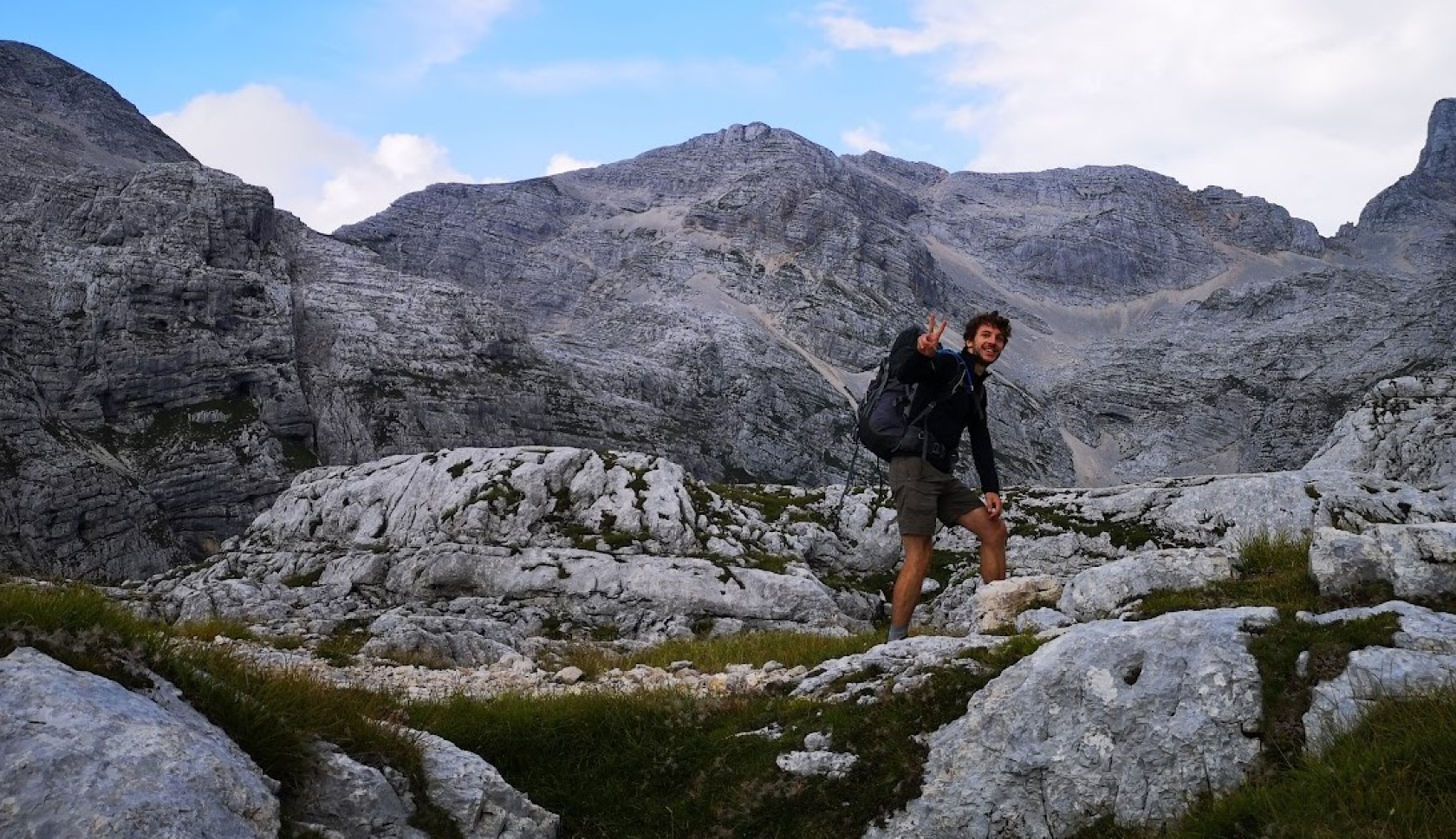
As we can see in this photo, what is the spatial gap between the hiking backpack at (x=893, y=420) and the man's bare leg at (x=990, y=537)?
1.07 meters

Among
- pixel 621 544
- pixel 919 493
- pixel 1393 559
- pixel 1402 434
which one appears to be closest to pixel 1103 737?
pixel 1393 559

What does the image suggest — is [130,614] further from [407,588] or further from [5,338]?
[5,338]

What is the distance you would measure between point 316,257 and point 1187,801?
657ft

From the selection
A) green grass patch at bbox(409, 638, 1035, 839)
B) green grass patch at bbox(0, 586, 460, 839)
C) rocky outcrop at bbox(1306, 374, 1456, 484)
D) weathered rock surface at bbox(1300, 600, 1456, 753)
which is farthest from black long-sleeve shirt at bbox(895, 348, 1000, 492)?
rocky outcrop at bbox(1306, 374, 1456, 484)

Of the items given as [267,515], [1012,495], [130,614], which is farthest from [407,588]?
[1012,495]

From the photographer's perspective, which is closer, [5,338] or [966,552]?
[966,552]

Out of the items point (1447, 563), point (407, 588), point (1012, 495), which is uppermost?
point (1447, 563)

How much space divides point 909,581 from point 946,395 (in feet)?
7.85

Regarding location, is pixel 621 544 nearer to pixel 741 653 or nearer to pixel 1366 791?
pixel 741 653

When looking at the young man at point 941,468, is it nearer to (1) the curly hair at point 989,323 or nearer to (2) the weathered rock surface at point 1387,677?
(1) the curly hair at point 989,323

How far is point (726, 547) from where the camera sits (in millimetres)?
30750

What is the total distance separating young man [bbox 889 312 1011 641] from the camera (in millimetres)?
11016

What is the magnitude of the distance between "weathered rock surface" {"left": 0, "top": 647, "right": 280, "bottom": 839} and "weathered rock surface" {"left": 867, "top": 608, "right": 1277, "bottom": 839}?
4.50 m

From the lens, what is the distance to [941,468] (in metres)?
11.5
